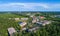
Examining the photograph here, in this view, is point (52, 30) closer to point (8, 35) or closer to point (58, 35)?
point (58, 35)

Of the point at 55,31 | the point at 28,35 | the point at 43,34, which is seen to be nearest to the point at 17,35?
the point at 28,35

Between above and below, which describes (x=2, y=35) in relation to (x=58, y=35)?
below

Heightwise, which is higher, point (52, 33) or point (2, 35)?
point (52, 33)

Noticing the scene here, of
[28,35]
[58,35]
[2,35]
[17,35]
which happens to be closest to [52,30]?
[58,35]

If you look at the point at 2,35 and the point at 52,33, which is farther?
the point at 2,35

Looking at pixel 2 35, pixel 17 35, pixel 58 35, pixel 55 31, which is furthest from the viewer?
pixel 2 35

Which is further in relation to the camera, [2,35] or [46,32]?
[2,35]

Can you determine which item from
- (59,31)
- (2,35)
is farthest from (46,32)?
(2,35)

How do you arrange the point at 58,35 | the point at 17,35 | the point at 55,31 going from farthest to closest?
the point at 17,35 → the point at 55,31 → the point at 58,35

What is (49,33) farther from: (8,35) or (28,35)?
(8,35)
